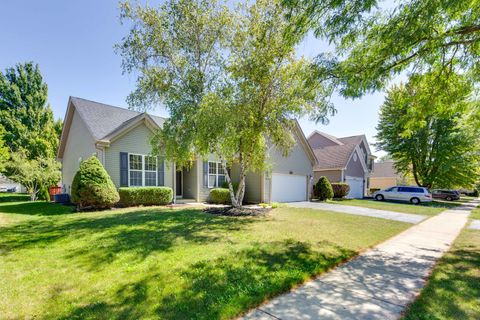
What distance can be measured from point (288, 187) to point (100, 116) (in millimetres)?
13499

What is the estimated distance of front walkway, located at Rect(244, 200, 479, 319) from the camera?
3154 millimetres

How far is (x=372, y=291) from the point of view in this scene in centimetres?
382

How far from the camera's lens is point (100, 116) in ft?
46.3

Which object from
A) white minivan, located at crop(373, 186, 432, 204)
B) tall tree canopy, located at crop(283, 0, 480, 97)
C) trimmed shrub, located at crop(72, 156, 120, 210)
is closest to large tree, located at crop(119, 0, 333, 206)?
tall tree canopy, located at crop(283, 0, 480, 97)

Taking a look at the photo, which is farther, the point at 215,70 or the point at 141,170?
the point at 141,170

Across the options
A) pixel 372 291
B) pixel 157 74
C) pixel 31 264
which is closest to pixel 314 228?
pixel 372 291

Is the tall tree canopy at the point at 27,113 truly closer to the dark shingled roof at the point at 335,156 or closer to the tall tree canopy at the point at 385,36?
the tall tree canopy at the point at 385,36

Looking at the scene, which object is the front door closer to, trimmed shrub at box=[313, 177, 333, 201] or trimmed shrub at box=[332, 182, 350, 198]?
trimmed shrub at box=[313, 177, 333, 201]

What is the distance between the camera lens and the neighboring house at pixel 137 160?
12781 mm

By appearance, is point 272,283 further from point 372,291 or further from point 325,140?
point 325,140

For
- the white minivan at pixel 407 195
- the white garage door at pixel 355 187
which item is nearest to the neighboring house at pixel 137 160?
the white garage door at pixel 355 187

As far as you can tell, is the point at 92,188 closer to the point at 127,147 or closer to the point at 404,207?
the point at 127,147

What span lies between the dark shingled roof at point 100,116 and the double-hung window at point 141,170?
6.42 feet

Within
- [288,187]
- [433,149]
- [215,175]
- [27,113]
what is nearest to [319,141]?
[433,149]
